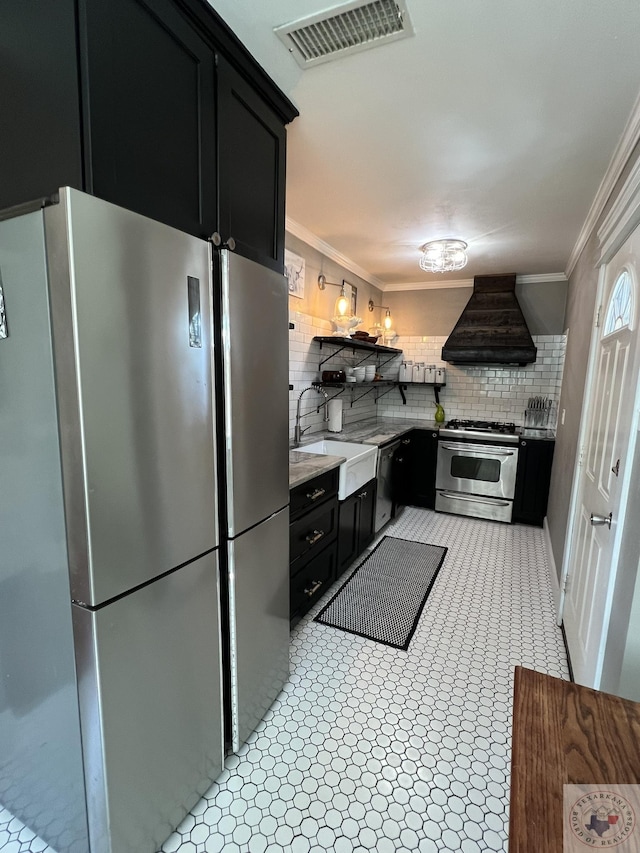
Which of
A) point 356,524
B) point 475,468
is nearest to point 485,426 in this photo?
point 475,468

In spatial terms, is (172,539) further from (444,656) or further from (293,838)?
(444,656)

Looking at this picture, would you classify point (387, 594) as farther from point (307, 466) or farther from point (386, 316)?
point (386, 316)

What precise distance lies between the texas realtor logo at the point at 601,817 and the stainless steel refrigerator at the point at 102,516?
38.5 inches

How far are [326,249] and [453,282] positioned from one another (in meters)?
1.87

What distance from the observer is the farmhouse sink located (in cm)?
252

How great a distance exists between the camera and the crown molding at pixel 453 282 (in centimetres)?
412

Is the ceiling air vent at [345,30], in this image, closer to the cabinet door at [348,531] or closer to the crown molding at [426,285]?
the cabinet door at [348,531]

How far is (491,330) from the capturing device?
4.17 m

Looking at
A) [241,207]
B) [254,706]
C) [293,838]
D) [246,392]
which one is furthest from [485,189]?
[293,838]

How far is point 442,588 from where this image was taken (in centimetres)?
272

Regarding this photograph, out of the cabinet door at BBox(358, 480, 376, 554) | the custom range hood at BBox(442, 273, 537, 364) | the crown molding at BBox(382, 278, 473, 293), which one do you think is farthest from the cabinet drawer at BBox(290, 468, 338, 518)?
the crown molding at BBox(382, 278, 473, 293)

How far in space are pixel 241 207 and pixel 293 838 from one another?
2.13 meters

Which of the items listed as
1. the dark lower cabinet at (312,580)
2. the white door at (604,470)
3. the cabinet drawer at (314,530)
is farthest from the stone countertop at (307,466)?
the white door at (604,470)

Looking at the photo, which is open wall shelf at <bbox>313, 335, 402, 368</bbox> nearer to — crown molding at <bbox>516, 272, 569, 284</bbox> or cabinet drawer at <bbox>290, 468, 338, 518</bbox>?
cabinet drawer at <bbox>290, 468, 338, 518</bbox>
